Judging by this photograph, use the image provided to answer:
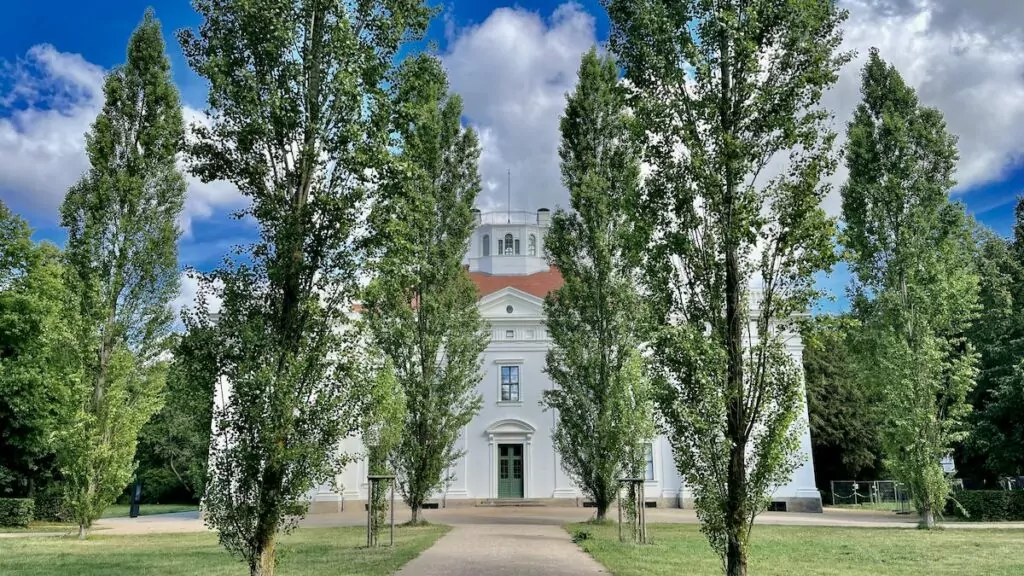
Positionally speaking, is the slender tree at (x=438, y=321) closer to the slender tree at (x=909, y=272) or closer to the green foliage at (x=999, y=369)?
the slender tree at (x=909, y=272)

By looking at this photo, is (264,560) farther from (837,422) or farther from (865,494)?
(865,494)

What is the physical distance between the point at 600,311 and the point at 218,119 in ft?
46.0

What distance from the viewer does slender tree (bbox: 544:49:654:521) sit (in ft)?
65.7

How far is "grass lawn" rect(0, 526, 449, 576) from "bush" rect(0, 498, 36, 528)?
7.03m

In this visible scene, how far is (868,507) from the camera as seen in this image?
32438mm

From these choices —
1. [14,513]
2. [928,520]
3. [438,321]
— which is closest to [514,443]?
[438,321]

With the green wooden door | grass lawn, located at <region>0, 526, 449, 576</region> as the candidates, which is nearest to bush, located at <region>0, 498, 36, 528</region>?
grass lawn, located at <region>0, 526, 449, 576</region>

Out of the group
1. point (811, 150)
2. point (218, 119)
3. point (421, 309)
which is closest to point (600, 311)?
point (421, 309)

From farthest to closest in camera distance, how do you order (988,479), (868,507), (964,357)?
1. (868,507)
2. (988,479)
3. (964,357)

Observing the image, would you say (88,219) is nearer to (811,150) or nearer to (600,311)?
(600,311)

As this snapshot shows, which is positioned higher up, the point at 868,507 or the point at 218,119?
the point at 218,119

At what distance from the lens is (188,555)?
13555 millimetres

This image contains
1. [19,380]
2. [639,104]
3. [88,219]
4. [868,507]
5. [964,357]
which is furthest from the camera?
[868,507]

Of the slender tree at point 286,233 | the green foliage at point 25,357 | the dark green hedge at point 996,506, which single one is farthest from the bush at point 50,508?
the dark green hedge at point 996,506
